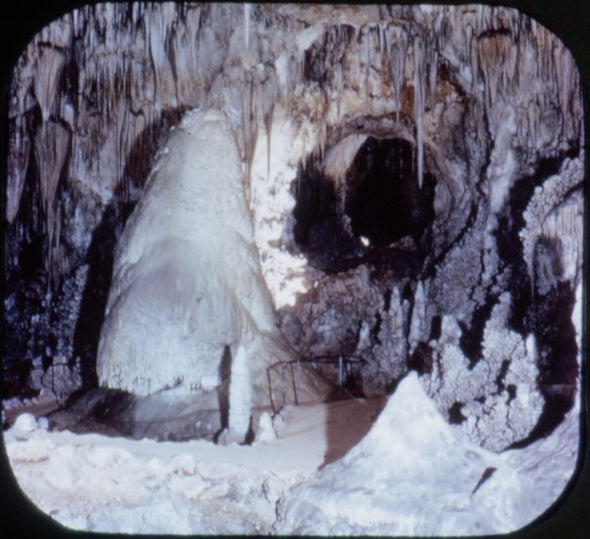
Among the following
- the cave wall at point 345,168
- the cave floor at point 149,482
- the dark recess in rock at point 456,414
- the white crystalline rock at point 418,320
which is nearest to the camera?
the cave floor at point 149,482

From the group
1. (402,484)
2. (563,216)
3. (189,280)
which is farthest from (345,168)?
(402,484)

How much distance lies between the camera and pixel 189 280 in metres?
6.94

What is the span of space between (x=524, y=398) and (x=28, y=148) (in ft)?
25.4

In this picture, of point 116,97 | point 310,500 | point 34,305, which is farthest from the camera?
point 34,305

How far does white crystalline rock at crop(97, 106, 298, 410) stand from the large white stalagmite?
0.01 meters

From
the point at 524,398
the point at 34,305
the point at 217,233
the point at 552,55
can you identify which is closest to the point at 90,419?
the point at 217,233

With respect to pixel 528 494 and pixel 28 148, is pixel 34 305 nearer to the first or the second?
pixel 28 148

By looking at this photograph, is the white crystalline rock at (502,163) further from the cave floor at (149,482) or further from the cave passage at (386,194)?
the cave floor at (149,482)

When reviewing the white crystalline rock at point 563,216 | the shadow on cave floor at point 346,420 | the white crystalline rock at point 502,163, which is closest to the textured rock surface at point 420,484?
the shadow on cave floor at point 346,420

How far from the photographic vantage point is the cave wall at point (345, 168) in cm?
777

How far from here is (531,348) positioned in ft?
21.3

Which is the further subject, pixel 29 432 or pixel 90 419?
pixel 90 419

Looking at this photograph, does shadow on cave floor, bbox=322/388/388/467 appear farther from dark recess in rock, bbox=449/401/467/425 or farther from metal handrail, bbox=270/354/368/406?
dark recess in rock, bbox=449/401/467/425

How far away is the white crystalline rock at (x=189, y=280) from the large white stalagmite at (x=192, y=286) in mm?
12
